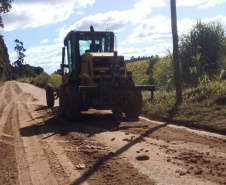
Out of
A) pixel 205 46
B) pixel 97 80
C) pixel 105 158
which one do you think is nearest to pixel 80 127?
pixel 97 80

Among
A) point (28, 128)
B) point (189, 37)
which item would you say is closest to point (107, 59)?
point (28, 128)

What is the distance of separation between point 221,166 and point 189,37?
1440 cm

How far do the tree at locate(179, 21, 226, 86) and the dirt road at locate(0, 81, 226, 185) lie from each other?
8.93 m

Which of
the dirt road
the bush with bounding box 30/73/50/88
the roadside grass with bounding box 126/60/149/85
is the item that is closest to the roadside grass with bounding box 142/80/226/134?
the dirt road

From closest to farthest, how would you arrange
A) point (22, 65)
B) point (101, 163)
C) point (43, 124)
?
point (101, 163) → point (43, 124) → point (22, 65)

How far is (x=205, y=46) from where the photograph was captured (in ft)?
62.3

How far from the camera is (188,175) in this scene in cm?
A: 511

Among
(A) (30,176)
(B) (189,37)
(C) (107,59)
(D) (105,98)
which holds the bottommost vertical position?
(A) (30,176)

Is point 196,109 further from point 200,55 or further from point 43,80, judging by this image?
point 43,80

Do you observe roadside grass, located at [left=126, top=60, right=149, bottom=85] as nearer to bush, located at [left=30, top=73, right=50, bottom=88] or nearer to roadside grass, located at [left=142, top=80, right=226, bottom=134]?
roadside grass, located at [left=142, top=80, right=226, bottom=134]

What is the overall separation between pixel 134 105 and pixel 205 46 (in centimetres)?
926

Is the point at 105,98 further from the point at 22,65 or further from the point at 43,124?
the point at 22,65

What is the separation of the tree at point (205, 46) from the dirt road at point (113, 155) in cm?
893

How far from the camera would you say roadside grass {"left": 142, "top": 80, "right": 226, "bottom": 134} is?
944 cm
